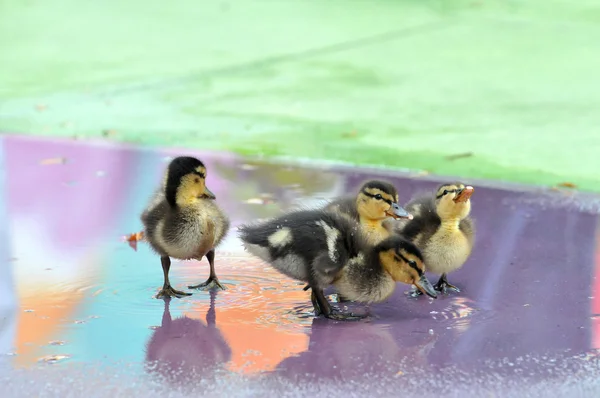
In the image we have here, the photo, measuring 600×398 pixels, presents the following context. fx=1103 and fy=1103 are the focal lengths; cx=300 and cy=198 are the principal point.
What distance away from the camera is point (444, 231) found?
17.2 ft

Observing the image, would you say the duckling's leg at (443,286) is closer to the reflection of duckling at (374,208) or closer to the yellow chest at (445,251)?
the yellow chest at (445,251)

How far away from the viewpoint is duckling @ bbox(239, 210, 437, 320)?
469 centimetres

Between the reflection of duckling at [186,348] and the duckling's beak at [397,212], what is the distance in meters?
0.96

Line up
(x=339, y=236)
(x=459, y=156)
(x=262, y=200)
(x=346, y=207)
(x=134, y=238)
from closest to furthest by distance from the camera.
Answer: (x=339, y=236)
(x=346, y=207)
(x=134, y=238)
(x=262, y=200)
(x=459, y=156)

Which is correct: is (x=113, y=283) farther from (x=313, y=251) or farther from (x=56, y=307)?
(x=313, y=251)

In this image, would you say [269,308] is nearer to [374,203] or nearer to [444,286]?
[374,203]

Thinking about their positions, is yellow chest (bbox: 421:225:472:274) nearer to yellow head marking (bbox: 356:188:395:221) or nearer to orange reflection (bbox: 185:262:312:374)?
yellow head marking (bbox: 356:188:395:221)

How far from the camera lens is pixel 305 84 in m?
10.3

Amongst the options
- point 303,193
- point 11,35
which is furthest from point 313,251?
point 11,35

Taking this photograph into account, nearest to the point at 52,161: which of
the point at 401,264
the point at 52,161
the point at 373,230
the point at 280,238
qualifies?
the point at 52,161

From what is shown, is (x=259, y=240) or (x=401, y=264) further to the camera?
(x=259, y=240)

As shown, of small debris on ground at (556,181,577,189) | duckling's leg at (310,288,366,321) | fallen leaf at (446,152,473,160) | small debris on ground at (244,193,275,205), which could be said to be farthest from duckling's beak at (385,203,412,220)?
fallen leaf at (446,152,473,160)

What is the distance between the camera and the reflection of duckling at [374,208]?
16.8 feet

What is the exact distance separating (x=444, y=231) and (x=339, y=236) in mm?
714
